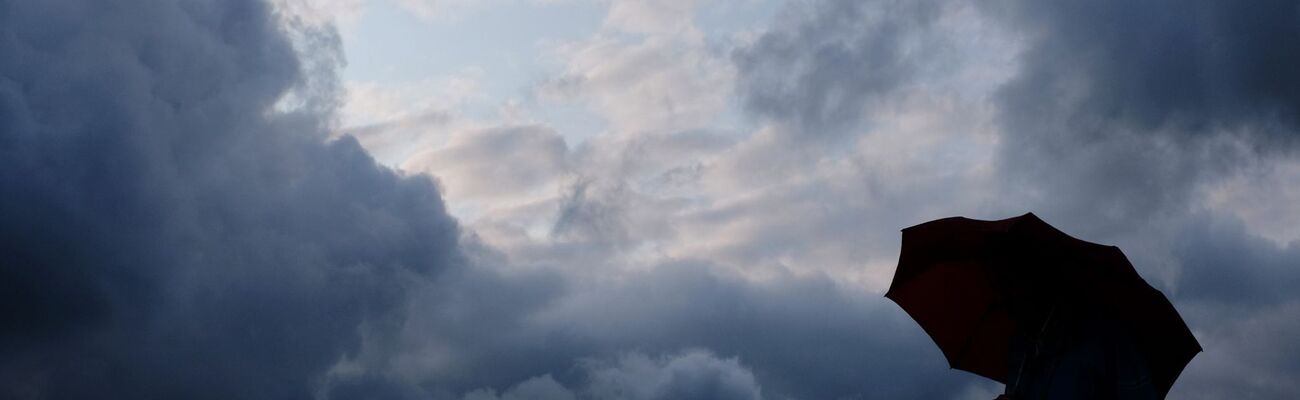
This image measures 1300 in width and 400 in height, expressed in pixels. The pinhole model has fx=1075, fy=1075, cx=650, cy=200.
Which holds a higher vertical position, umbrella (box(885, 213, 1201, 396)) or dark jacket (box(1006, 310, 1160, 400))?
umbrella (box(885, 213, 1201, 396))

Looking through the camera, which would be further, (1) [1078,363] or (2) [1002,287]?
(2) [1002,287]

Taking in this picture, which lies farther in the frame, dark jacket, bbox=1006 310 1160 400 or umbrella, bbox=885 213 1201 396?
umbrella, bbox=885 213 1201 396

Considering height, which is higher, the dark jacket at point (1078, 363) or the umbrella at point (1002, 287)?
the umbrella at point (1002, 287)

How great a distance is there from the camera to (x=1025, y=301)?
9477 millimetres

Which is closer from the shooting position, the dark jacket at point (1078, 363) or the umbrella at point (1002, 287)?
the dark jacket at point (1078, 363)

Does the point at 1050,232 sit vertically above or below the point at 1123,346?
above

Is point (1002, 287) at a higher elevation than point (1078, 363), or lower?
higher

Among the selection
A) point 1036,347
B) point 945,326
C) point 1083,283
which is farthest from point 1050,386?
point 945,326

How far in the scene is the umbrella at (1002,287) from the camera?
30.7ft

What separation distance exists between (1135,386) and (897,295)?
8.37ft

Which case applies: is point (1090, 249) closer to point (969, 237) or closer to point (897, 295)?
point (969, 237)

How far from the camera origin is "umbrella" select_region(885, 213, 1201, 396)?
9352 millimetres

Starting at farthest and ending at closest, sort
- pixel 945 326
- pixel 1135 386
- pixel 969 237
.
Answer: pixel 945 326, pixel 969 237, pixel 1135 386

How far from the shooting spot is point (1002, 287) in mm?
9867
